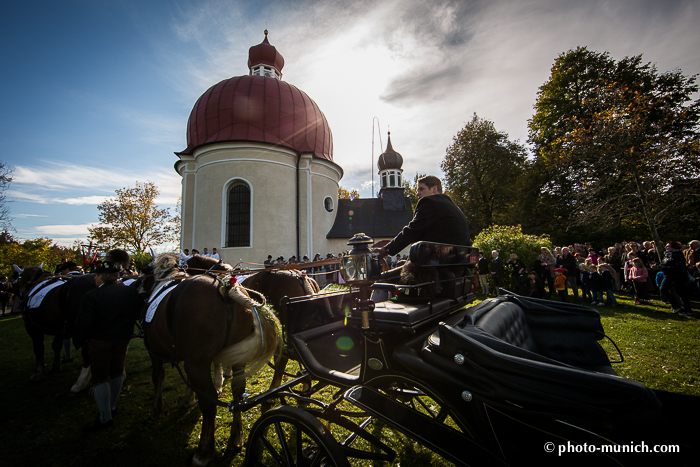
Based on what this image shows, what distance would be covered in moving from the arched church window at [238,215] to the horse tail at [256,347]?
→ 14811 millimetres

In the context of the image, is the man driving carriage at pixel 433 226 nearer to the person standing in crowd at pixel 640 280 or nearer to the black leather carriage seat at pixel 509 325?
the black leather carriage seat at pixel 509 325

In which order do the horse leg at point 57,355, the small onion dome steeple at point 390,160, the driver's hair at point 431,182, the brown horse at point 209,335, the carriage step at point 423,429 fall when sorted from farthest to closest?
1. the small onion dome steeple at point 390,160
2. the horse leg at point 57,355
3. the driver's hair at point 431,182
4. the brown horse at point 209,335
5. the carriage step at point 423,429

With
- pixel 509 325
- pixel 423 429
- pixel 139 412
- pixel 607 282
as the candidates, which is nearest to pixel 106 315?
pixel 139 412

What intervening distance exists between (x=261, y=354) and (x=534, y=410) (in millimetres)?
2479

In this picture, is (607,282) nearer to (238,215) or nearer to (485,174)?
(238,215)

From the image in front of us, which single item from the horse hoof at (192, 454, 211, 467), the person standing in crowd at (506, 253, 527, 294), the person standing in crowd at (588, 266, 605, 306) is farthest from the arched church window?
the person standing in crowd at (588, 266, 605, 306)

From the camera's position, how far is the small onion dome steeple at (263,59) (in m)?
23.1

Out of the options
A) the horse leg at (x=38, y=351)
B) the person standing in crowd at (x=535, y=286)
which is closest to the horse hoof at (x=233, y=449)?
the horse leg at (x=38, y=351)

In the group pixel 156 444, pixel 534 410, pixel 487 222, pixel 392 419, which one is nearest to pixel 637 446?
pixel 534 410

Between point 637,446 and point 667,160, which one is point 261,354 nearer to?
point 637,446

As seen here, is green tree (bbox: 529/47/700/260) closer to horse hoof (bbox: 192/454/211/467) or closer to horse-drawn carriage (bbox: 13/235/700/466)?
horse-drawn carriage (bbox: 13/235/700/466)

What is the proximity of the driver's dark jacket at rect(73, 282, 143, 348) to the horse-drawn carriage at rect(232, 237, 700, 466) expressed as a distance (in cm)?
228

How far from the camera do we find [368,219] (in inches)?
897

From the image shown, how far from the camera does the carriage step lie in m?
1.48
